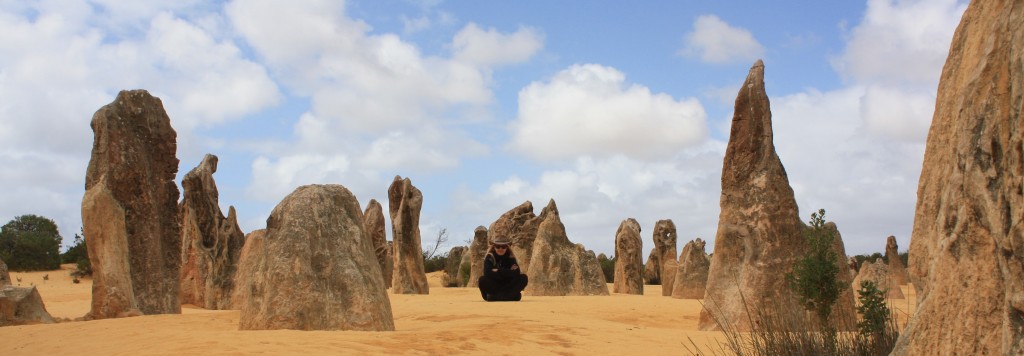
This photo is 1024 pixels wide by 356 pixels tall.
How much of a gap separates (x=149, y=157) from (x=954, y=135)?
34.4 feet

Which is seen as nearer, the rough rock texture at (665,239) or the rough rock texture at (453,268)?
the rough rock texture at (665,239)

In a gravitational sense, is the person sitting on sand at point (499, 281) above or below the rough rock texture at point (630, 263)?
below

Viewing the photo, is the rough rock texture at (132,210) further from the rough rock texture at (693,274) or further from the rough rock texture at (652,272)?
the rough rock texture at (652,272)

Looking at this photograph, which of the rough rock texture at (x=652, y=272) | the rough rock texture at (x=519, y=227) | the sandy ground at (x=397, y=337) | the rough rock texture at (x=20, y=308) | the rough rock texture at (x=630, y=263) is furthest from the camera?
the rough rock texture at (x=652, y=272)

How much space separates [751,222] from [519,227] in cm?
1335

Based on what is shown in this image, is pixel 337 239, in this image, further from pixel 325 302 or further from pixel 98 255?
pixel 98 255

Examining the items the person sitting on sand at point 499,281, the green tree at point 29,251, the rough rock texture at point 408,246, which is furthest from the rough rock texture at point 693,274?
the green tree at point 29,251

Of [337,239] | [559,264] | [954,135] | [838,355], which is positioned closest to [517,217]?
[559,264]

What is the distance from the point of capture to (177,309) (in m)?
11.5

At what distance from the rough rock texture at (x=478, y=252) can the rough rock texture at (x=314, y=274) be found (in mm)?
17469

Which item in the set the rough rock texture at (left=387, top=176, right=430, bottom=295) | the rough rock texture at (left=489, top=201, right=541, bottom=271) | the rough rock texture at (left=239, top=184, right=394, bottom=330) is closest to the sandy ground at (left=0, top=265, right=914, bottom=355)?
the rough rock texture at (left=239, top=184, right=394, bottom=330)

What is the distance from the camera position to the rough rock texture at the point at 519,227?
22.1 meters

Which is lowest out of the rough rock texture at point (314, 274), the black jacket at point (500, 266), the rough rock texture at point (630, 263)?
the rough rock texture at point (314, 274)

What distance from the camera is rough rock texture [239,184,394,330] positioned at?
779 centimetres
